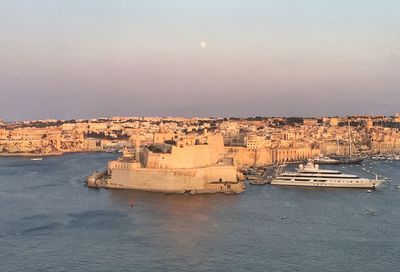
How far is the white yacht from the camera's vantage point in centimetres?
1709

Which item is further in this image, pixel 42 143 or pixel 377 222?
pixel 42 143

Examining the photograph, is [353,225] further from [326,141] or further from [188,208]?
[326,141]

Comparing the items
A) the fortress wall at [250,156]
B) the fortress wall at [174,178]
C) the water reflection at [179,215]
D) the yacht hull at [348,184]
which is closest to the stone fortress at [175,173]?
the fortress wall at [174,178]

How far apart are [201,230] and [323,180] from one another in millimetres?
6939

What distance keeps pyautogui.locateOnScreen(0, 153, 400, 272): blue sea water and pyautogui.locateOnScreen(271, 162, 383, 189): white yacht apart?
0.42 m

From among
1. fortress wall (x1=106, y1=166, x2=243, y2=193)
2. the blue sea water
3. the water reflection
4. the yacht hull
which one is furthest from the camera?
the yacht hull

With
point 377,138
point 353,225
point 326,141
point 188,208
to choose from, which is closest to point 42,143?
point 326,141

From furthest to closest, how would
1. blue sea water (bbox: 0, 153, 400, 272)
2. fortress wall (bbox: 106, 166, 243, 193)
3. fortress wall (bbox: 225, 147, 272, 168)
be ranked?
fortress wall (bbox: 225, 147, 272, 168), fortress wall (bbox: 106, 166, 243, 193), blue sea water (bbox: 0, 153, 400, 272)

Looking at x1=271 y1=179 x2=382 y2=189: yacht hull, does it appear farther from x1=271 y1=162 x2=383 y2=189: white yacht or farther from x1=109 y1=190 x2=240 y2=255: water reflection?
x1=109 y1=190 x2=240 y2=255: water reflection

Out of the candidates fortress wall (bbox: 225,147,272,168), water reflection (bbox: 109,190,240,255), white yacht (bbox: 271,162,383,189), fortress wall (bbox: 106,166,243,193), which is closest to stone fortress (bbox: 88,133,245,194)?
fortress wall (bbox: 106,166,243,193)

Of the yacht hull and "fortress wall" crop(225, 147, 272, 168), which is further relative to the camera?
"fortress wall" crop(225, 147, 272, 168)

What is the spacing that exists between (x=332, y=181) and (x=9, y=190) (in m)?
9.15

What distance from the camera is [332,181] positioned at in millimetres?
17156

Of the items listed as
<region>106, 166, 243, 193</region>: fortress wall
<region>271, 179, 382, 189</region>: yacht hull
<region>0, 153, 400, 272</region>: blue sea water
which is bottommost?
<region>0, 153, 400, 272</region>: blue sea water
